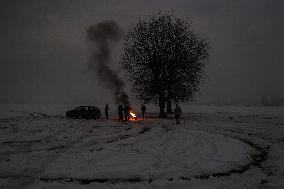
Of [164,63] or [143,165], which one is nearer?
[143,165]

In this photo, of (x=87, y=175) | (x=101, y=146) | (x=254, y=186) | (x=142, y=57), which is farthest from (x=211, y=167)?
(x=142, y=57)

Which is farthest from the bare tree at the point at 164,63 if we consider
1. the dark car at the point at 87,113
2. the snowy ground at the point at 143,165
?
the snowy ground at the point at 143,165

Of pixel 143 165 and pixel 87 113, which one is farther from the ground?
pixel 87 113

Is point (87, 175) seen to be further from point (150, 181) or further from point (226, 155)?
point (226, 155)

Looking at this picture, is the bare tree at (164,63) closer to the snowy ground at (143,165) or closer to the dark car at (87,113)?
the dark car at (87,113)

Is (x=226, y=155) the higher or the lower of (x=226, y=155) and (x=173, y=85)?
the lower

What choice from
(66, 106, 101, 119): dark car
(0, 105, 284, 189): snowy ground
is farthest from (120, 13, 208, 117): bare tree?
(0, 105, 284, 189): snowy ground

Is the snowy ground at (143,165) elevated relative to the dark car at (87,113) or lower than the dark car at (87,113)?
lower

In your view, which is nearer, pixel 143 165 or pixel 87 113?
pixel 143 165

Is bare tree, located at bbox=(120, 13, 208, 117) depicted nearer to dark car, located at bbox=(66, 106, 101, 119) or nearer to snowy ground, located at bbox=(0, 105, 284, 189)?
dark car, located at bbox=(66, 106, 101, 119)

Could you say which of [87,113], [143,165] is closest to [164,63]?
[87,113]

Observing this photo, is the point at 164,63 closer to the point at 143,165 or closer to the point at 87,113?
the point at 87,113

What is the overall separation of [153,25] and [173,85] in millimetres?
8783

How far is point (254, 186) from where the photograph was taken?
25.7 feet
